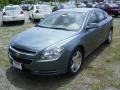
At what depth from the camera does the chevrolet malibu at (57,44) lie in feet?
15.5

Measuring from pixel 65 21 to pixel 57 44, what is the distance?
54.2 inches

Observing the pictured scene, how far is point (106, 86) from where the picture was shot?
4859 millimetres

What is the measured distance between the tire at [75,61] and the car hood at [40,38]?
0.43m

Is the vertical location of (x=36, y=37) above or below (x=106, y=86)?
above

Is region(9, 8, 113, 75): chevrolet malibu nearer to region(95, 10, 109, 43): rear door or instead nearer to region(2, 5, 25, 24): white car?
region(95, 10, 109, 43): rear door

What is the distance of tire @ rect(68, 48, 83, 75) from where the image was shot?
16.9 ft

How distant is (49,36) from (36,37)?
0.30m

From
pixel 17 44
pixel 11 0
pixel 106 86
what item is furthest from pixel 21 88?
pixel 11 0

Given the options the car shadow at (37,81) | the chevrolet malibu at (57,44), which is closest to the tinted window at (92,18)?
the chevrolet malibu at (57,44)

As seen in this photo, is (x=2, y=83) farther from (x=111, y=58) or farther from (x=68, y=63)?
(x=111, y=58)

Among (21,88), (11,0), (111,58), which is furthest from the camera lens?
(11,0)

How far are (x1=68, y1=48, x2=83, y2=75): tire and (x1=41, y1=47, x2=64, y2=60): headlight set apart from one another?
0.43m

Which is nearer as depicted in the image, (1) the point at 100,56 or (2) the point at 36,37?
(2) the point at 36,37

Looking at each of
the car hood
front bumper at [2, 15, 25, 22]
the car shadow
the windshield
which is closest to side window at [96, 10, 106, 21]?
the windshield
